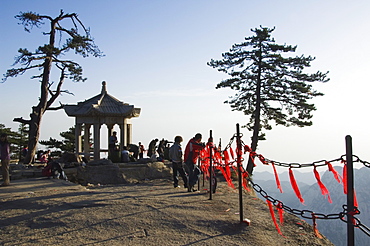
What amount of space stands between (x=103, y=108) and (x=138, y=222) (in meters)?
12.7

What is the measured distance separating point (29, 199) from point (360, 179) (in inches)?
2107

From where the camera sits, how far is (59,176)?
452 inches

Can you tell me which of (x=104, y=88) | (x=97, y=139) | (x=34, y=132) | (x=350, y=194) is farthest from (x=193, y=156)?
(x=34, y=132)

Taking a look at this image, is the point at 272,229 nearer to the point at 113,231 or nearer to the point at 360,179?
the point at 113,231

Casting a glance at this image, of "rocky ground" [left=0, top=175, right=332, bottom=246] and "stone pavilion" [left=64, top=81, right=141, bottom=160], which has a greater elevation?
"stone pavilion" [left=64, top=81, right=141, bottom=160]

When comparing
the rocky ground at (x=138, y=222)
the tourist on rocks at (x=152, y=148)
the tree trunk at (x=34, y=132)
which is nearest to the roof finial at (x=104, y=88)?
the tree trunk at (x=34, y=132)

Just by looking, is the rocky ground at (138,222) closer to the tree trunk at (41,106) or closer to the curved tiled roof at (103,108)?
the curved tiled roof at (103,108)

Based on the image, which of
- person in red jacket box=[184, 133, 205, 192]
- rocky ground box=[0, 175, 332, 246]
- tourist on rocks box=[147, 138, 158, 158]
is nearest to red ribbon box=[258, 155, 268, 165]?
rocky ground box=[0, 175, 332, 246]

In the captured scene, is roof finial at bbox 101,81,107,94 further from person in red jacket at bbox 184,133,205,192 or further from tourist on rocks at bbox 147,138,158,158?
person in red jacket at bbox 184,133,205,192

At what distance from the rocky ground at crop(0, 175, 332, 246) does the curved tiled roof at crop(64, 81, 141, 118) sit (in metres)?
9.61

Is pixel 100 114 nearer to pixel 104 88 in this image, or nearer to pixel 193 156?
pixel 104 88

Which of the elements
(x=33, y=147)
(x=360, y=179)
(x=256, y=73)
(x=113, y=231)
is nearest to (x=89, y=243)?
(x=113, y=231)

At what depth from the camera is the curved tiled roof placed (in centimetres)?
1709

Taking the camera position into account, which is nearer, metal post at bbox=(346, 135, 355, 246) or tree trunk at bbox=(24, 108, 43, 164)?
metal post at bbox=(346, 135, 355, 246)
